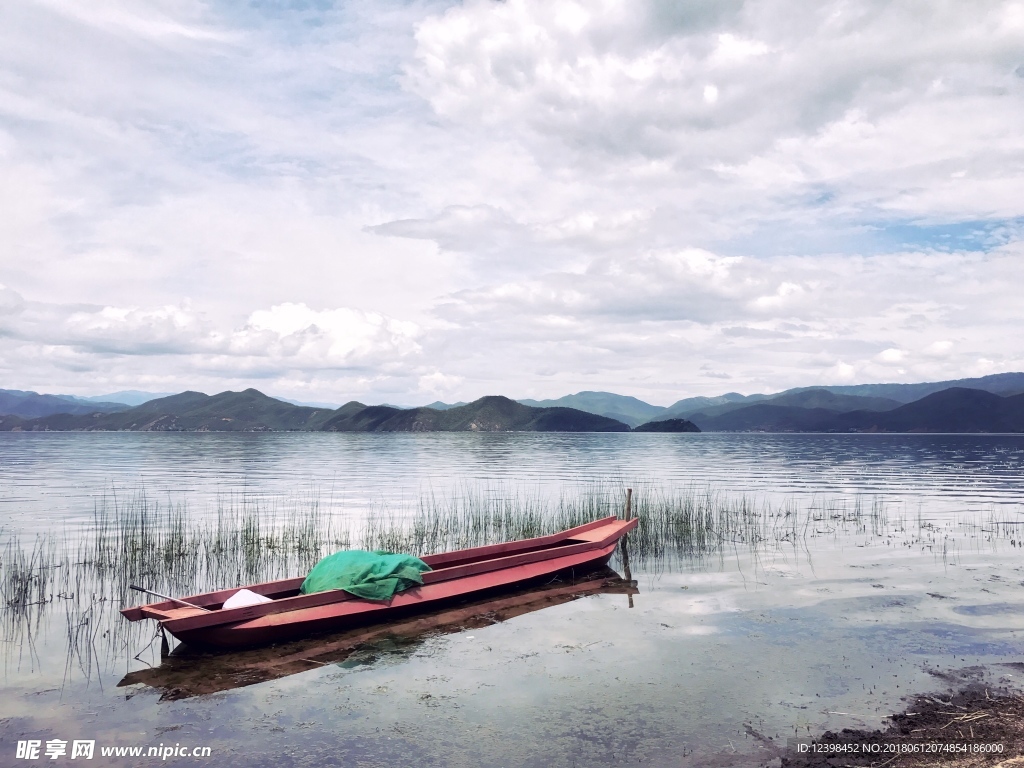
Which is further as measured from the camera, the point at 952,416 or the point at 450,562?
the point at 952,416

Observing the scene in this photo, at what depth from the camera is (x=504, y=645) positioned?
1062 cm

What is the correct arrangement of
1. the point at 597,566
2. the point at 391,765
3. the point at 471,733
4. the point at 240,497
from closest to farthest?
the point at 391,765, the point at 471,733, the point at 597,566, the point at 240,497

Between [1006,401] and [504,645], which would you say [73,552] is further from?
[1006,401]

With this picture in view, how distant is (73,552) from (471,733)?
46.6 feet

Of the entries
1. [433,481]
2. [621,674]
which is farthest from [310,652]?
[433,481]

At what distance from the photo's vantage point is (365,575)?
458 inches

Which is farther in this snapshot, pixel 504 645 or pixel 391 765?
pixel 504 645

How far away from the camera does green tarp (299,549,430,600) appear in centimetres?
1142

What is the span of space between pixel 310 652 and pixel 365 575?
69.9 inches

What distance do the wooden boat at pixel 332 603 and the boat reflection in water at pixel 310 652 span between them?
0.22 metres

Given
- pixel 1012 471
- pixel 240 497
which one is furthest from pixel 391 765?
pixel 1012 471

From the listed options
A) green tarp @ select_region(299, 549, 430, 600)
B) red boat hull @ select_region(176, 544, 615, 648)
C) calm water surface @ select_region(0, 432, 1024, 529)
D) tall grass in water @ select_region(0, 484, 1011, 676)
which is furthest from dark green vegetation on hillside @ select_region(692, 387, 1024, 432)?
green tarp @ select_region(299, 549, 430, 600)

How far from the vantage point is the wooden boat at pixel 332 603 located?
9.73 m

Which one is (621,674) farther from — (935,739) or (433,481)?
(433,481)
